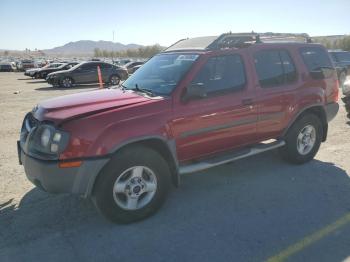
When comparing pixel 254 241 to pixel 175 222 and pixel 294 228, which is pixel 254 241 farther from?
pixel 175 222

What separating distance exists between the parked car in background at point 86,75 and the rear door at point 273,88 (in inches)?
656

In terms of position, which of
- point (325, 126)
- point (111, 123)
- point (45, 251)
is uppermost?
point (111, 123)

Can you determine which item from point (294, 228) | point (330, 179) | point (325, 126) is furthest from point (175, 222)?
point (325, 126)

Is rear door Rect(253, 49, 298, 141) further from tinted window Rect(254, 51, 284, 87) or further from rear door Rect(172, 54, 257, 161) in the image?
rear door Rect(172, 54, 257, 161)

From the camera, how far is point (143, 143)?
13.1 feet

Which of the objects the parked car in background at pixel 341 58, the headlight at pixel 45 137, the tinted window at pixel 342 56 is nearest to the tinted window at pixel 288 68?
the headlight at pixel 45 137

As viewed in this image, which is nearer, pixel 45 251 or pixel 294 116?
pixel 45 251

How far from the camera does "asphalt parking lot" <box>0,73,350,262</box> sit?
3.50 metres

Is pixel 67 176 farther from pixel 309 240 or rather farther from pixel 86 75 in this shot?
pixel 86 75

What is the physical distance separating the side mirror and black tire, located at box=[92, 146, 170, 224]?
762mm

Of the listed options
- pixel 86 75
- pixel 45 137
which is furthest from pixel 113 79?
pixel 45 137

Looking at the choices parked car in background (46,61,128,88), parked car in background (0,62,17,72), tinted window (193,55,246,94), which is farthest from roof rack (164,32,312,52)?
parked car in background (0,62,17,72)

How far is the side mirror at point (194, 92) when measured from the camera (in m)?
4.18

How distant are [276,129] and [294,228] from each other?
186 centimetres
